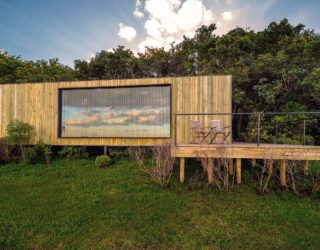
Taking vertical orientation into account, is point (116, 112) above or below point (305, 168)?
above

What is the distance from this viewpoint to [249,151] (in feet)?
17.4

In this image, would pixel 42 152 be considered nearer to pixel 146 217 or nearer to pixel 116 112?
pixel 116 112

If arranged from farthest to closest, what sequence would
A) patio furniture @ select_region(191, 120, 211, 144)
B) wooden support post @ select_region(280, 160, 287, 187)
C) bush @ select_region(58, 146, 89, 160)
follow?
bush @ select_region(58, 146, 89, 160), patio furniture @ select_region(191, 120, 211, 144), wooden support post @ select_region(280, 160, 287, 187)

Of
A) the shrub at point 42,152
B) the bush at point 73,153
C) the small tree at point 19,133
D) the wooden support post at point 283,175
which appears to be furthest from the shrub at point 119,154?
the wooden support post at point 283,175

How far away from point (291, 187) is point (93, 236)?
507 centimetres

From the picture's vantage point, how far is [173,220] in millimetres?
3971

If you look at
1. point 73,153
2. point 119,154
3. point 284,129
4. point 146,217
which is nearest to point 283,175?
point 146,217

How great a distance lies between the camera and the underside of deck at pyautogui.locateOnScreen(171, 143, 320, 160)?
501 centimetres

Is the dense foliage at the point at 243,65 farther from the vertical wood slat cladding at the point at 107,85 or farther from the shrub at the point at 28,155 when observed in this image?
the shrub at the point at 28,155

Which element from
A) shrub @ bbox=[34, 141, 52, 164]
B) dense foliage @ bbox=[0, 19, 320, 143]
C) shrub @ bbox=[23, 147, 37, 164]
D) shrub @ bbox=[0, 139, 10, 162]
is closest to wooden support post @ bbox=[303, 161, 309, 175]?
dense foliage @ bbox=[0, 19, 320, 143]

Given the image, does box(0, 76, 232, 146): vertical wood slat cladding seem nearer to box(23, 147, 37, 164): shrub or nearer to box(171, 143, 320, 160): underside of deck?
box(23, 147, 37, 164): shrub

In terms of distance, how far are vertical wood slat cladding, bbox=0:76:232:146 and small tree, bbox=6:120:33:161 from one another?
36cm

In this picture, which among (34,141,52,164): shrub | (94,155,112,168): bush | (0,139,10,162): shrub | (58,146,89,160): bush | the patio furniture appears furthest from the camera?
(58,146,89,160): bush

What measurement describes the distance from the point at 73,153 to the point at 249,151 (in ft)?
22.4
